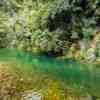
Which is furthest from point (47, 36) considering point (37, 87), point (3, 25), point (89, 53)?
point (37, 87)

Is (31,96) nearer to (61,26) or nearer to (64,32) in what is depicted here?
Answer: (64,32)

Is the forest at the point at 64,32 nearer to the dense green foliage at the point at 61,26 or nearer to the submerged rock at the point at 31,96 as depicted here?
the dense green foliage at the point at 61,26

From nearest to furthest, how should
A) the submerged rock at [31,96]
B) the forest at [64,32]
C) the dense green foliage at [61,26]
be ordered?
the submerged rock at [31,96]
the forest at [64,32]
the dense green foliage at [61,26]

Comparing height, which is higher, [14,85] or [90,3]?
[90,3]

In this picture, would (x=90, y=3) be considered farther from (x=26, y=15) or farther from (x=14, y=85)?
(x=14, y=85)

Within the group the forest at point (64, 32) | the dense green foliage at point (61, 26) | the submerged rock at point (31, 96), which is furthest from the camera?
the dense green foliage at point (61, 26)

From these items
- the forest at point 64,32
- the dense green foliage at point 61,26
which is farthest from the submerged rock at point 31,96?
the dense green foliage at point 61,26

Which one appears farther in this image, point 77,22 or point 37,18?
point 37,18

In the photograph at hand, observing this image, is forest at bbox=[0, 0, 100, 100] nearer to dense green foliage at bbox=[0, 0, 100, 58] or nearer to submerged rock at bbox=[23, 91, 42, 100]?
dense green foliage at bbox=[0, 0, 100, 58]

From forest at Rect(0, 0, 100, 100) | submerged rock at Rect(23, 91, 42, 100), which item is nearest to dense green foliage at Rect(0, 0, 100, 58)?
forest at Rect(0, 0, 100, 100)

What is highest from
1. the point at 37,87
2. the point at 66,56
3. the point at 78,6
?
the point at 78,6

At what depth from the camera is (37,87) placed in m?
12.5

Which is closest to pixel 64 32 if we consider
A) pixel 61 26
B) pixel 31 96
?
pixel 61 26

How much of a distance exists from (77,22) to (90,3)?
2.57m
